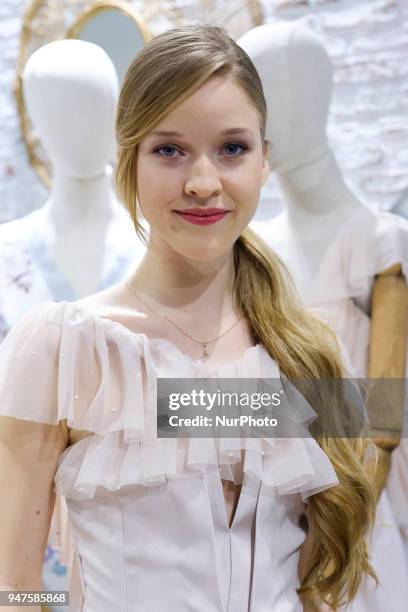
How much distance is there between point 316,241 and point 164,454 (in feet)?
2.51

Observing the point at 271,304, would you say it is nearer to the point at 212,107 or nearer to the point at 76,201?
the point at 212,107

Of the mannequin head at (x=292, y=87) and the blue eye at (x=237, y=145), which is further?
the mannequin head at (x=292, y=87)

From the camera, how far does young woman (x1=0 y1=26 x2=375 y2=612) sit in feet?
3.54

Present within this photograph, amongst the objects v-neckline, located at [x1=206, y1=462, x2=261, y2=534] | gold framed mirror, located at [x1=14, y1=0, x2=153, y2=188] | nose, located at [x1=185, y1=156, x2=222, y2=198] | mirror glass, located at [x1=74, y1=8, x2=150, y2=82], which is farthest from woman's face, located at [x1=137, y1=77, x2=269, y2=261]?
gold framed mirror, located at [x1=14, y1=0, x2=153, y2=188]

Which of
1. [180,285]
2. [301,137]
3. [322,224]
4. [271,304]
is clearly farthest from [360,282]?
[180,285]

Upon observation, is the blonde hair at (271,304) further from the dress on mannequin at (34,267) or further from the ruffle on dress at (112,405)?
the dress on mannequin at (34,267)

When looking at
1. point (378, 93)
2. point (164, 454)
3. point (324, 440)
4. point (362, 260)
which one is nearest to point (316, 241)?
point (362, 260)

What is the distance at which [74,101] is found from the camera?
1.67 meters

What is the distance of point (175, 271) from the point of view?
3.94 feet

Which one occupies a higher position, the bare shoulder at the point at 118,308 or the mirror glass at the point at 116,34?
the mirror glass at the point at 116,34

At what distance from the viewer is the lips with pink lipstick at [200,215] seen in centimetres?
110

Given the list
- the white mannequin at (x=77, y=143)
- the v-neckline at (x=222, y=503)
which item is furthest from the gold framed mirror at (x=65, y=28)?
the v-neckline at (x=222, y=503)

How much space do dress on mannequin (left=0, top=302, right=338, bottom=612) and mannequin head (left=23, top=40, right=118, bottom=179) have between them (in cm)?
67

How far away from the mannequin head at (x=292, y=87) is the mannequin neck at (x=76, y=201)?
0.38 meters
